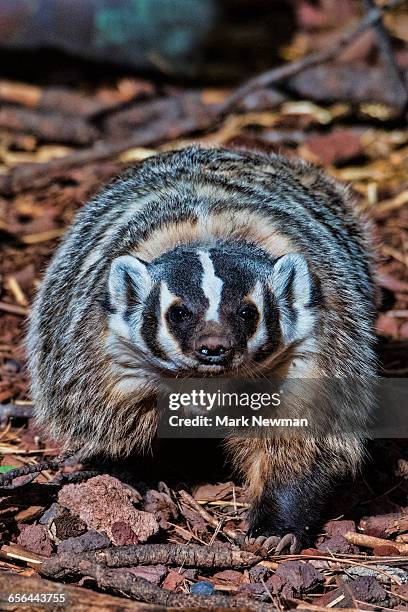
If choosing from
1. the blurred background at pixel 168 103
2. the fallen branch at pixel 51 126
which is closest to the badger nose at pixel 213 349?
the blurred background at pixel 168 103

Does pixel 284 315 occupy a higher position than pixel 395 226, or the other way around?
pixel 395 226

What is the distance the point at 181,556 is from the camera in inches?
165

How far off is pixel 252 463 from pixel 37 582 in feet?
4.42

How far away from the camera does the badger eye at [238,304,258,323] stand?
12.6 ft

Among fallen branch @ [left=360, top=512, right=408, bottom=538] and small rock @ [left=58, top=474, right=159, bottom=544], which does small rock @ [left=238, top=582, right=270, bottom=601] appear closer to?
small rock @ [left=58, top=474, right=159, bottom=544]

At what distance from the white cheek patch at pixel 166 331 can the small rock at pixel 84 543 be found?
915 millimetres

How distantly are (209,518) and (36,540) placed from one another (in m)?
0.83

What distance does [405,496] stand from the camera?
4859mm

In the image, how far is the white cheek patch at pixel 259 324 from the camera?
3920 mm

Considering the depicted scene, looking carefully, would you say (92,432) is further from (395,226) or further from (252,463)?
(395,226)

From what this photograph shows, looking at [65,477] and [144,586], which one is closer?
[144,586]

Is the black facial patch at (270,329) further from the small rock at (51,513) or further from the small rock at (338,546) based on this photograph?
the small rock at (51,513)

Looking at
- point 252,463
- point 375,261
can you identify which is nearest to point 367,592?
point 252,463

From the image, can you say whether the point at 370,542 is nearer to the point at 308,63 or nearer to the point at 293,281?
the point at 293,281
